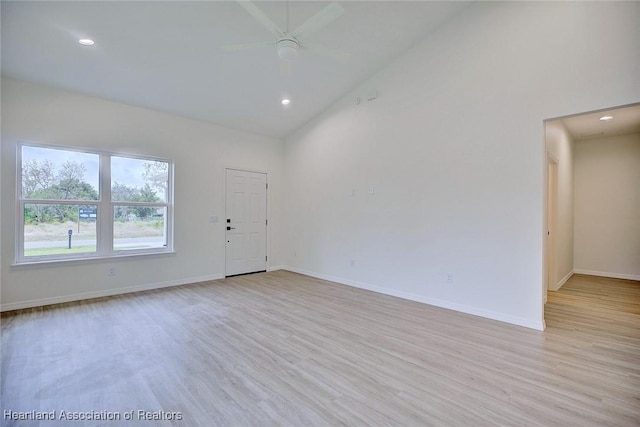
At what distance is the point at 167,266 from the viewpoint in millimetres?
5051

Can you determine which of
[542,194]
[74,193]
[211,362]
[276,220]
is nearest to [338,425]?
[211,362]

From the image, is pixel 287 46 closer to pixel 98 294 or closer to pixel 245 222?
pixel 245 222

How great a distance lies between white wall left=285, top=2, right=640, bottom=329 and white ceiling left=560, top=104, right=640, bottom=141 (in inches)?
62.0

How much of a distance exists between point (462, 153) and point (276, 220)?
412 centimetres

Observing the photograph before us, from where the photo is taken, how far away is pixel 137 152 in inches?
186

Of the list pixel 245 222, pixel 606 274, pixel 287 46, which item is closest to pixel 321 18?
pixel 287 46

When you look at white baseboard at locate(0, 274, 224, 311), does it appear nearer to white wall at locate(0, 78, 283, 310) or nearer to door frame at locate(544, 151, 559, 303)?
white wall at locate(0, 78, 283, 310)

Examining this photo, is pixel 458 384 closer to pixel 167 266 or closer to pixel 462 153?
pixel 462 153

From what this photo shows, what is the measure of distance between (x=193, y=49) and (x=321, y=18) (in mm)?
1992

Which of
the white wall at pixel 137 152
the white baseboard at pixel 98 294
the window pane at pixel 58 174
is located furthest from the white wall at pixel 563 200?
the window pane at pixel 58 174

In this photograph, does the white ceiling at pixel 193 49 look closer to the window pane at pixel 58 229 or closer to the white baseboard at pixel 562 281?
the window pane at pixel 58 229

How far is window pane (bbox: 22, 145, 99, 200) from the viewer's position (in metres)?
3.92

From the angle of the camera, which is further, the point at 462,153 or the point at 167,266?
the point at 167,266

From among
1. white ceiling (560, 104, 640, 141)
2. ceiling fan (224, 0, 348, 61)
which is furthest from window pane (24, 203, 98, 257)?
white ceiling (560, 104, 640, 141)
